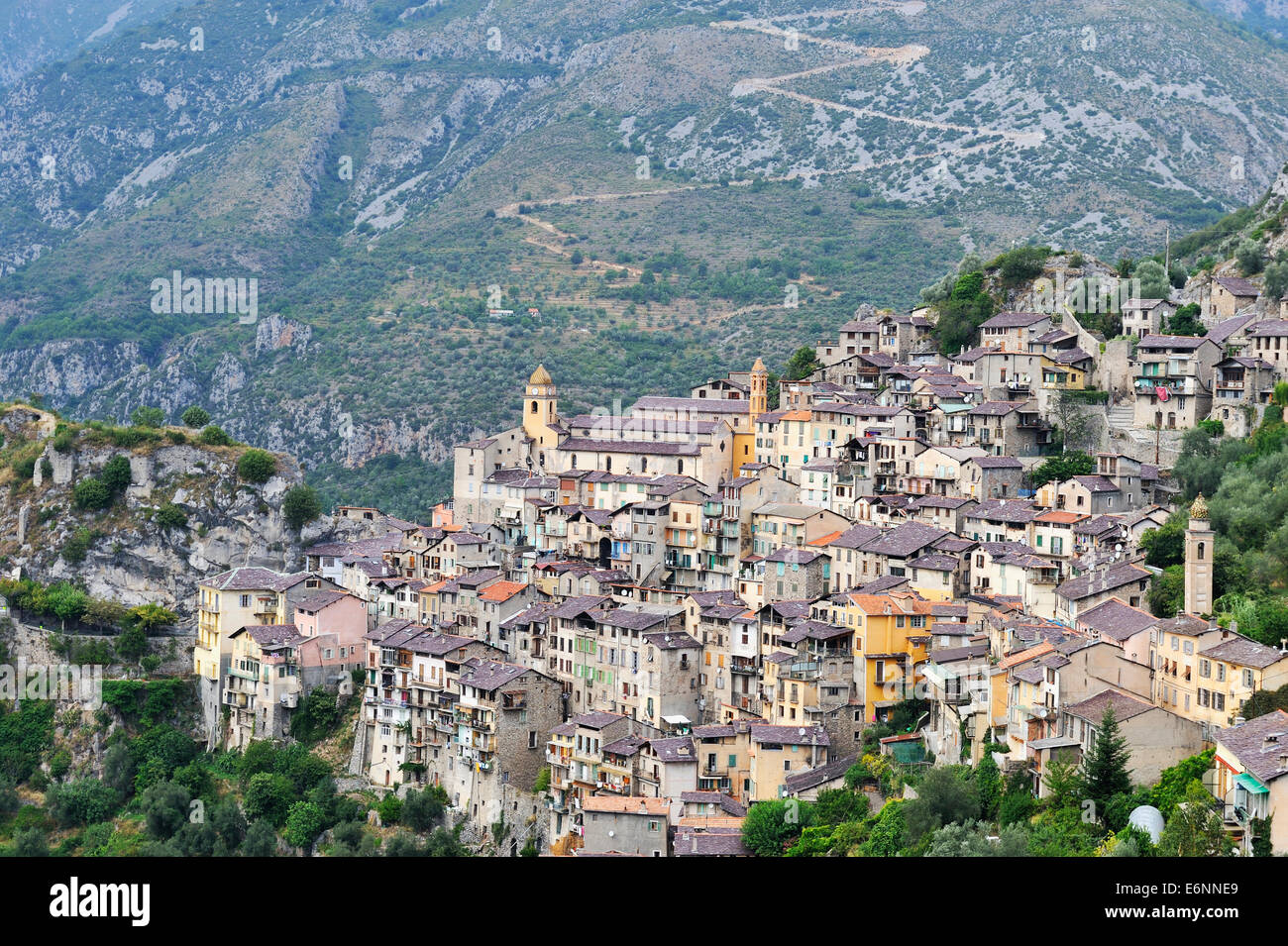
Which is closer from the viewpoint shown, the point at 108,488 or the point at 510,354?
the point at 108,488

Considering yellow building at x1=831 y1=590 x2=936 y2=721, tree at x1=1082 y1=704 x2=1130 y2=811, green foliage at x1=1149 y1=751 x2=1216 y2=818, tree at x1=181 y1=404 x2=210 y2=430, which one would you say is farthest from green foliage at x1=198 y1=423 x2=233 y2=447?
green foliage at x1=1149 y1=751 x2=1216 y2=818

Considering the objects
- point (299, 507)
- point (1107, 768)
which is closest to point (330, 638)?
point (299, 507)

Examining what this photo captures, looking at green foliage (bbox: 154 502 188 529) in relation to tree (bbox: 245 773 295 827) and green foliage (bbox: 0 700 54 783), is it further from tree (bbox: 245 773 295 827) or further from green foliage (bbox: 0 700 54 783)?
tree (bbox: 245 773 295 827)

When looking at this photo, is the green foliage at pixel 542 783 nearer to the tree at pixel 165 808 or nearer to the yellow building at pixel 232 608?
the tree at pixel 165 808

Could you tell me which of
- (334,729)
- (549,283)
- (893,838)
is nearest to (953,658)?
(893,838)

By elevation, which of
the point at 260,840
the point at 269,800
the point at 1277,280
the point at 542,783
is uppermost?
the point at 1277,280

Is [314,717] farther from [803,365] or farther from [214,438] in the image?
[803,365]
